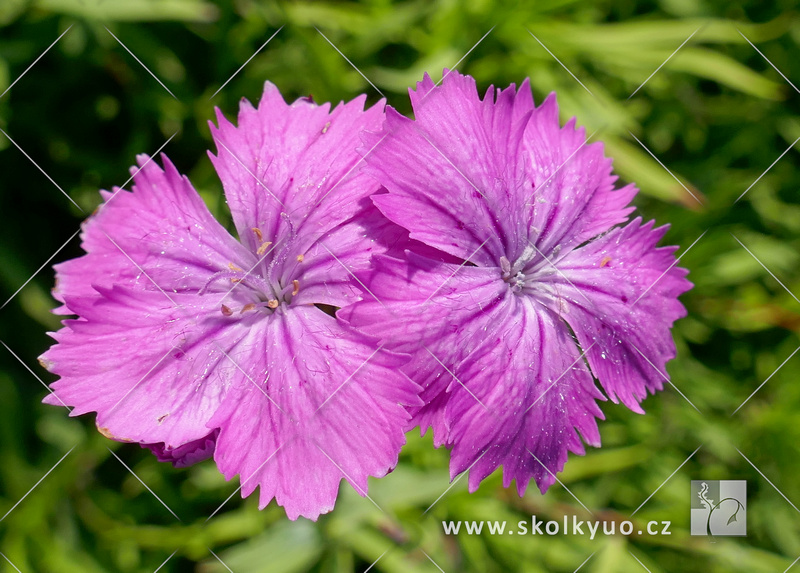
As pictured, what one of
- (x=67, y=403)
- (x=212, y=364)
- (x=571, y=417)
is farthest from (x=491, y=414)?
(x=67, y=403)

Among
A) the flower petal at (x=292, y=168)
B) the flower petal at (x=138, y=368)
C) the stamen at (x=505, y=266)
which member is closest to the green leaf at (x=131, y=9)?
the flower petal at (x=292, y=168)

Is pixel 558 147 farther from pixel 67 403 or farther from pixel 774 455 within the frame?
pixel 774 455

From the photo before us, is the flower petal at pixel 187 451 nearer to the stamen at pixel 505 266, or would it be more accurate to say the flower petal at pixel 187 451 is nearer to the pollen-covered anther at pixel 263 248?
the pollen-covered anther at pixel 263 248

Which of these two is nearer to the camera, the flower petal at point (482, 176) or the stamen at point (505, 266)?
the flower petal at point (482, 176)

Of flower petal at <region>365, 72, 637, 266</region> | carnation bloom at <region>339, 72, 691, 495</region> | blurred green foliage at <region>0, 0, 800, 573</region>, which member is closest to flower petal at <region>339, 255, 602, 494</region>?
carnation bloom at <region>339, 72, 691, 495</region>

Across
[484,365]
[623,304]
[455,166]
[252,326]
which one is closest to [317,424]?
[252,326]

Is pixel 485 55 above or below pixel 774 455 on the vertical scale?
above

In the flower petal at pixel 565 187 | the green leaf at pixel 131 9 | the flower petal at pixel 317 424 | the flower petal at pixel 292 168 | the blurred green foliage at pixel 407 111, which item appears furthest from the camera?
the blurred green foliage at pixel 407 111
